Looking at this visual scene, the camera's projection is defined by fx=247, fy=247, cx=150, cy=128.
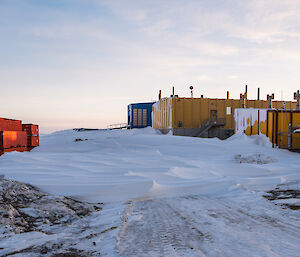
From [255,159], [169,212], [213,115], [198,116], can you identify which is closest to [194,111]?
[198,116]

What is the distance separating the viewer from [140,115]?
41.1 metres

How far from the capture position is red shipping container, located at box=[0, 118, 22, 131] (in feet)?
40.3

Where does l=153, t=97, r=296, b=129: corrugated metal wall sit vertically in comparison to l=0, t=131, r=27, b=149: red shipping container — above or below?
above

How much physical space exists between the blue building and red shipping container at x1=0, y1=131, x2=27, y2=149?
27249mm

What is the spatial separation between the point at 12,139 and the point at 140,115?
29.2 metres

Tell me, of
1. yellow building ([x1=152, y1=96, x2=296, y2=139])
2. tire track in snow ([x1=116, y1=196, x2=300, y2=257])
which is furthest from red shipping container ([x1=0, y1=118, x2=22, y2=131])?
yellow building ([x1=152, y1=96, x2=296, y2=139])

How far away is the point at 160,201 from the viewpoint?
5.45 meters

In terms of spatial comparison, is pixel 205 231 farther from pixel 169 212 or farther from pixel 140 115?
pixel 140 115

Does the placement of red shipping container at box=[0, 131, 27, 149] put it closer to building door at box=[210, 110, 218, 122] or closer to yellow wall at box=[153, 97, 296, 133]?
yellow wall at box=[153, 97, 296, 133]

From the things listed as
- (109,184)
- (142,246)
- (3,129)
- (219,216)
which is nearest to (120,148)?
(3,129)

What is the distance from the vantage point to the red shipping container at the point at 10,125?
12270 mm

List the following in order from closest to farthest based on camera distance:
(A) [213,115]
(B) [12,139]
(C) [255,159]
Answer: (C) [255,159]
(B) [12,139]
(A) [213,115]

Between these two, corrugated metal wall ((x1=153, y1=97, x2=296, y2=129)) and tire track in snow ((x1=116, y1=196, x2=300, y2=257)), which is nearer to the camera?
tire track in snow ((x1=116, y1=196, x2=300, y2=257))

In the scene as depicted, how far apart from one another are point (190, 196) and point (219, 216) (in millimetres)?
1582
